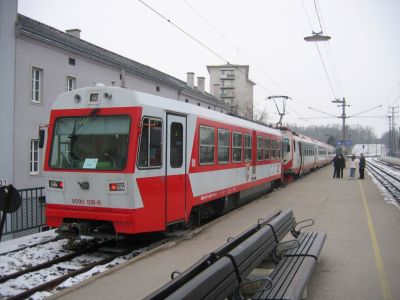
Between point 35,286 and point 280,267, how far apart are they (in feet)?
11.8

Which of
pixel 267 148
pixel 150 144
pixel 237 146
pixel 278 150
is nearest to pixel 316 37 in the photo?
pixel 267 148

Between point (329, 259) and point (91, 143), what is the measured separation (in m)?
4.75

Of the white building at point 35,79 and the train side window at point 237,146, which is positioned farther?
the white building at point 35,79

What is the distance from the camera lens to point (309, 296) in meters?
5.34

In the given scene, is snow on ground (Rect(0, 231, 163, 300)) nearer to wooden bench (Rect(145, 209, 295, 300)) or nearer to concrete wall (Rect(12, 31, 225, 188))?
wooden bench (Rect(145, 209, 295, 300))

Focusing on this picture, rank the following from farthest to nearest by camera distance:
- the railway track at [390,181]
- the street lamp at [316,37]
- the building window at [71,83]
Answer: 1. the building window at [71,83]
2. the railway track at [390,181]
3. the street lamp at [316,37]

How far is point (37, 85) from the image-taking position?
2283cm

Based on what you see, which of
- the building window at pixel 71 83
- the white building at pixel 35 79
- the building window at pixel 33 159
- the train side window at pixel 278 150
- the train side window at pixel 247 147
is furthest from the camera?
the building window at pixel 71 83

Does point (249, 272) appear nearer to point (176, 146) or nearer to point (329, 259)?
point (329, 259)

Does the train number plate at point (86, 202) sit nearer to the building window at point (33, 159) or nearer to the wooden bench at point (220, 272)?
the wooden bench at point (220, 272)

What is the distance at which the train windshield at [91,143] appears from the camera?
8.09m

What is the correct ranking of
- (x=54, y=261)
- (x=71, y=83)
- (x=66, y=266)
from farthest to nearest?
1. (x=71, y=83)
2. (x=54, y=261)
3. (x=66, y=266)

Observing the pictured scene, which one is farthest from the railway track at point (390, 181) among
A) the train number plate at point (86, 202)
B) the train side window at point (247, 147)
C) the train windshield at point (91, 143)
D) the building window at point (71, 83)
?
the building window at point (71, 83)

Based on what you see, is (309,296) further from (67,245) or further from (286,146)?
(286,146)
